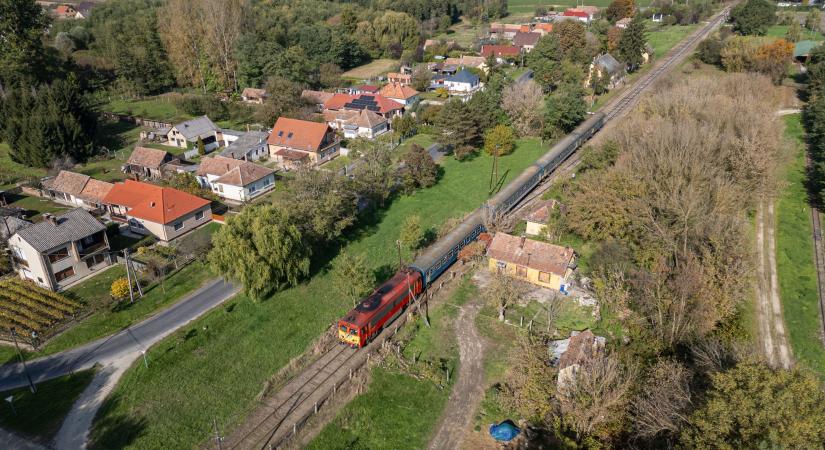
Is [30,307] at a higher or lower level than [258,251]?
lower

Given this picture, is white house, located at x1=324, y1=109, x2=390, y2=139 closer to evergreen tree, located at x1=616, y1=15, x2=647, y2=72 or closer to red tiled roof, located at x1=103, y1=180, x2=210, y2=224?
red tiled roof, located at x1=103, y1=180, x2=210, y2=224

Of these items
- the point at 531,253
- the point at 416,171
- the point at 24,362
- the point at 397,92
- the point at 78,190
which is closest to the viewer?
the point at 24,362

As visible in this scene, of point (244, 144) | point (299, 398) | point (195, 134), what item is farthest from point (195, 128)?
point (299, 398)

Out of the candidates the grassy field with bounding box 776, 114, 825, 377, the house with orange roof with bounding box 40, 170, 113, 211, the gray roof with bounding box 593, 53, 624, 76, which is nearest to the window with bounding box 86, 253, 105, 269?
the house with orange roof with bounding box 40, 170, 113, 211

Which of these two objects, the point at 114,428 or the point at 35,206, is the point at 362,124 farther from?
the point at 114,428

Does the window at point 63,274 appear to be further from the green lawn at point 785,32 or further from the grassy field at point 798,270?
the green lawn at point 785,32

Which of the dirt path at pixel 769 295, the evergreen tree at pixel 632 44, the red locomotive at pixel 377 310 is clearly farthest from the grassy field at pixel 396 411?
the evergreen tree at pixel 632 44
